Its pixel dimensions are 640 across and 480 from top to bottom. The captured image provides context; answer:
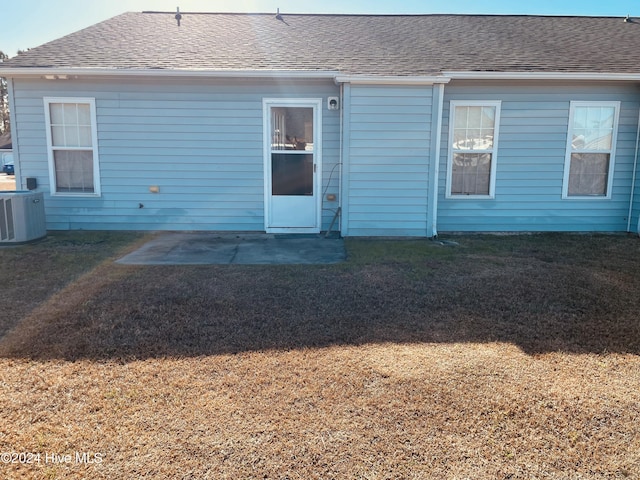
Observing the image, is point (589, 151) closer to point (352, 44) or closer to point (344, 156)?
point (344, 156)

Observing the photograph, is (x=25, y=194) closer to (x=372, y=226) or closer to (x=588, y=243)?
(x=372, y=226)

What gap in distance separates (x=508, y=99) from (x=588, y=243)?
8.51ft

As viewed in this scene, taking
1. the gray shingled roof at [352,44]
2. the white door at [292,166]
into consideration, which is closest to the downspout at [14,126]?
the gray shingled roof at [352,44]

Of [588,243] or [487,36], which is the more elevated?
[487,36]

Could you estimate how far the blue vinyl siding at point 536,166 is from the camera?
24.0 ft

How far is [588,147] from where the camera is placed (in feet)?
24.7

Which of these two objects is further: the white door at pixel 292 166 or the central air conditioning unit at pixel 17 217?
the white door at pixel 292 166

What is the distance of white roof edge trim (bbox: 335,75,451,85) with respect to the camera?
21.5 feet

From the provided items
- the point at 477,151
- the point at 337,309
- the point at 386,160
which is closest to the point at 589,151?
the point at 477,151

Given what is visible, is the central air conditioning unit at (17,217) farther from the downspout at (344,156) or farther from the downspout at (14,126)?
the downspout at (344,156)

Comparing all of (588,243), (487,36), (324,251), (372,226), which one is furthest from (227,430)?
(487,36)

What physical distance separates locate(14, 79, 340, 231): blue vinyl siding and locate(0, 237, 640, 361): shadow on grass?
237 centimetres

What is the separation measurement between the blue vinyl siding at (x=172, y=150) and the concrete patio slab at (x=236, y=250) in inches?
19.5

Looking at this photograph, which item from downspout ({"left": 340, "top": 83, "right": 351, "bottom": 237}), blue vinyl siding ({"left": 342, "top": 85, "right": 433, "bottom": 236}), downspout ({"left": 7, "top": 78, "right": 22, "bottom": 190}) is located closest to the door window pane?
downspout ({"left": 340, "top": 83, "right": 351, "bottom": 237})
